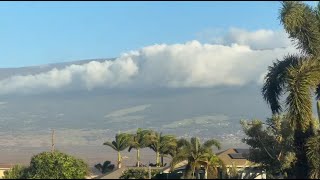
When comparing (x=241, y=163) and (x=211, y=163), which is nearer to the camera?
(x=211, y=163)

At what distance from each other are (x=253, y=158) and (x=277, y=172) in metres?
3.17

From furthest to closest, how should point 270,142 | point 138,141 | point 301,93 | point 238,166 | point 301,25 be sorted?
point 138,141 → point 238,166 → point 270,142 → point 301,25 → point 301,93

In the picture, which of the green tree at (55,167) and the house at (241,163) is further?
the green tree at (55,167)

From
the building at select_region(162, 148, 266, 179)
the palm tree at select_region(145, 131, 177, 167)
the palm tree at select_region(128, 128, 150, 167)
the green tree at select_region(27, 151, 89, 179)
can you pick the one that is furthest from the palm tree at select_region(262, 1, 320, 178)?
the palm tree at select_region(128, 128, 150, 167)

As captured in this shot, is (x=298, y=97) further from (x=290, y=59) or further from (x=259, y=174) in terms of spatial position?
(x=259, y=174)

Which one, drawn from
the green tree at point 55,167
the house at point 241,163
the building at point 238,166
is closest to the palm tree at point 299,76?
the building at point 238,166

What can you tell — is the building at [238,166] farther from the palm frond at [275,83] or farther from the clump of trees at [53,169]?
the clump of trees at [53,169]

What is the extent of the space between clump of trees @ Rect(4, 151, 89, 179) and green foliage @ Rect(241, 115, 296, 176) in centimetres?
1404

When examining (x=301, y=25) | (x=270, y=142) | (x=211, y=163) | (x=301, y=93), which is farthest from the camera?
(x=270, y=142)

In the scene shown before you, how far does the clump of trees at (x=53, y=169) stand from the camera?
53094 millimetres

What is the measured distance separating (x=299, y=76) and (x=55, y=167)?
2828 centimetres

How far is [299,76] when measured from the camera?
35.4 m

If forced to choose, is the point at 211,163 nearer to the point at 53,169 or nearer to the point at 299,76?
the point at 299,76

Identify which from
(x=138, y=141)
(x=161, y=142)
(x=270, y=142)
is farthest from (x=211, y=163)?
(x=138, y=141)
